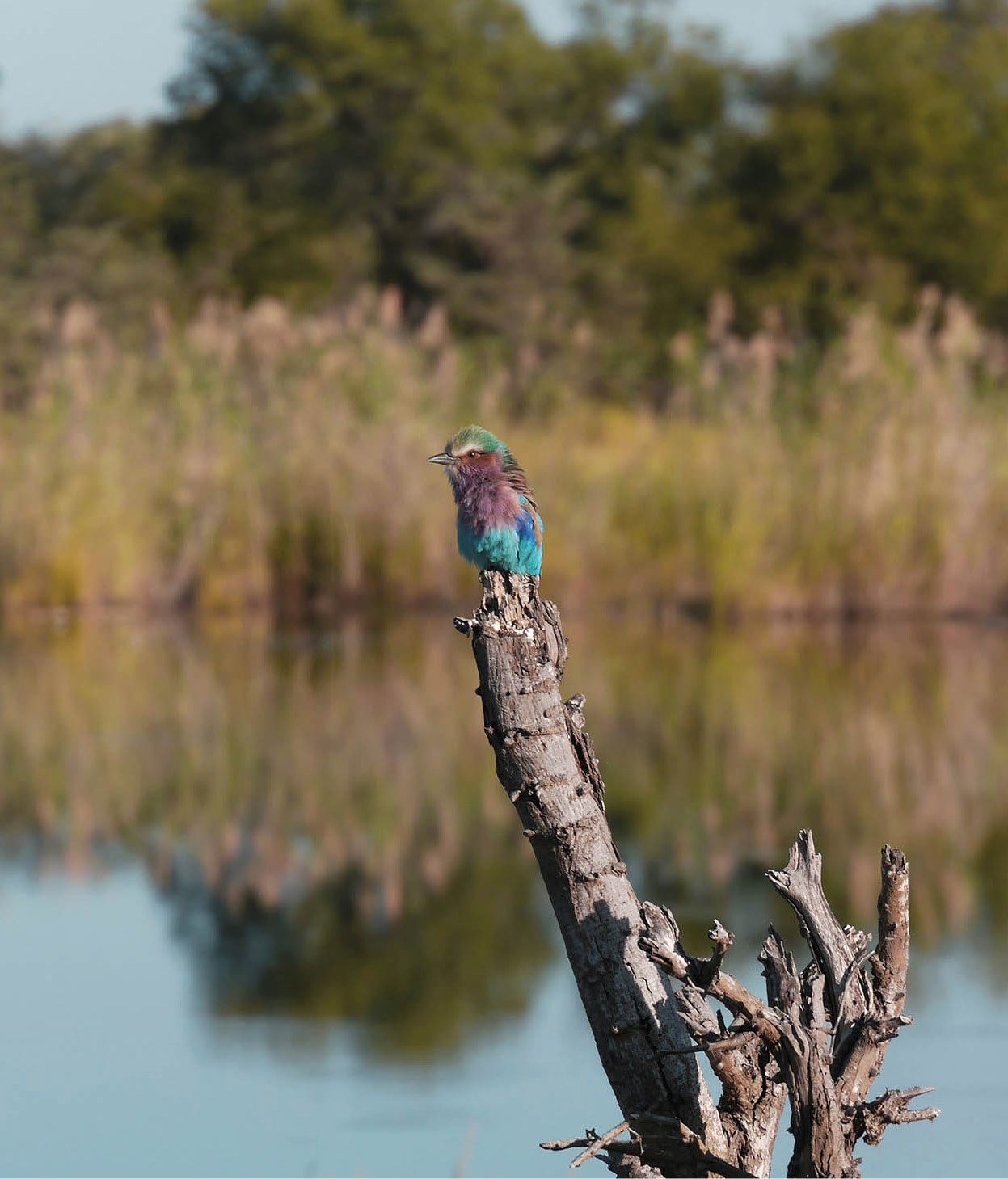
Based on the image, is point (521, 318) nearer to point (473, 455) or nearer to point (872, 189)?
point (872, 189)

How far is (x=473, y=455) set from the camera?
3.02 metres

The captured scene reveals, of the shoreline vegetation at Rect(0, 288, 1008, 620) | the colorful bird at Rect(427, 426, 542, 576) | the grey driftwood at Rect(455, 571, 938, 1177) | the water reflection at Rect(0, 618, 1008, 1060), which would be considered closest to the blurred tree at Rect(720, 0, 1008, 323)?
the shoreline vegetation at Rect(0, 288, 1008, 620)

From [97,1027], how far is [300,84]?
29110mm

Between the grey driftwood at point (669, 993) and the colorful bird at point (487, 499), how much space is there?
0.64 meters

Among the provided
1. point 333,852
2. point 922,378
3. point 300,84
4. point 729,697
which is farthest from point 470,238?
point 333,852

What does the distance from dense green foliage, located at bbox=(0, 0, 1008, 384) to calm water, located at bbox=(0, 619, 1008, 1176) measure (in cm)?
1660

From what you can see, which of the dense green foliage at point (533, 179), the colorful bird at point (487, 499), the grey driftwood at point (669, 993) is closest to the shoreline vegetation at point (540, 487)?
the colorful bird at point (487, 499)

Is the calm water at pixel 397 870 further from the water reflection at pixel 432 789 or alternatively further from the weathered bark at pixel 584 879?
the weathered bark at pixel 584 879

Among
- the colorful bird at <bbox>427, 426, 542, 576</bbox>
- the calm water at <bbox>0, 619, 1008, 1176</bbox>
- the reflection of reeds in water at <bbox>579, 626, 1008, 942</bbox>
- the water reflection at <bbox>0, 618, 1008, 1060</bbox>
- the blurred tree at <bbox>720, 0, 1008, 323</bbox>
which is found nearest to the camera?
the colorful bird at <bbox>427, 426, 542, 576</bbox>

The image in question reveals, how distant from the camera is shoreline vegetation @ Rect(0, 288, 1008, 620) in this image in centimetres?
1148

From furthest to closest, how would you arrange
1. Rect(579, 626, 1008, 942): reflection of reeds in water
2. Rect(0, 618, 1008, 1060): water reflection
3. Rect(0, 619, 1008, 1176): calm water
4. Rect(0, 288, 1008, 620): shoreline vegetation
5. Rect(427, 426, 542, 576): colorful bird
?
1. Rect(0, 288, 1008, 620): shoreline vegetation
2. Rect(579, 626, 1008, 942): reflection of reeds in water
3. Rect(0, 618, 1008, 1060): water reflection
4. Rect(0, 619, 1008, 1176): calm water
5. Rect(427, 426, 542, 576): colorful bird

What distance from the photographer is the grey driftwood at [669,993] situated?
2.07m

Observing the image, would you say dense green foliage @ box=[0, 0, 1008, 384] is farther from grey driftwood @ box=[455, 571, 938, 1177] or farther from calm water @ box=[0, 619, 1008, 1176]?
grey driftwood @ box=[455, 571, 938, 1177]

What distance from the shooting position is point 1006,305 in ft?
101
